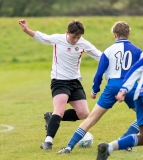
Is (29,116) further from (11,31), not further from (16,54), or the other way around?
(11,31)

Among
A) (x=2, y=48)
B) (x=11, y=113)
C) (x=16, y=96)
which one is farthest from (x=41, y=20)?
(x=11, y=113)

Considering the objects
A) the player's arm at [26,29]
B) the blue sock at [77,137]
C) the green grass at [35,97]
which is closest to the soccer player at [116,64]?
the blue sock at [77,137]

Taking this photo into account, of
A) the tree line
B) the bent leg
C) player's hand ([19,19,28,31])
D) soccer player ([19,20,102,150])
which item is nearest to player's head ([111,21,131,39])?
soccer player ([19,20,102,150])

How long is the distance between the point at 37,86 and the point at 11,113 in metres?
7.58

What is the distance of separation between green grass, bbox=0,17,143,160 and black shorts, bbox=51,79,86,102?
0.84m

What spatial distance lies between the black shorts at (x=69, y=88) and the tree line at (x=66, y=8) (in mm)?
56765

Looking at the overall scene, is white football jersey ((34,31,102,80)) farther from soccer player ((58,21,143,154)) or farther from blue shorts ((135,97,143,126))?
blue shorts ((135,97,143,126))

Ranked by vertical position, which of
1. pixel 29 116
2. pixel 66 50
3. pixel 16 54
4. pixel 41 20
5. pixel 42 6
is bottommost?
pixel 29 116

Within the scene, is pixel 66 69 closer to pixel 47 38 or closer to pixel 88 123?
pixel 47 38

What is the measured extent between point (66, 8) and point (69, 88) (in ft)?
203

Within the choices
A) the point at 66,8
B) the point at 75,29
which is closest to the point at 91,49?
the point at 75,29

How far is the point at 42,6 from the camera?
70938 mm

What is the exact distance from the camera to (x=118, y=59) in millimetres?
8625

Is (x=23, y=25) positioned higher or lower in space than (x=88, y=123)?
higher
